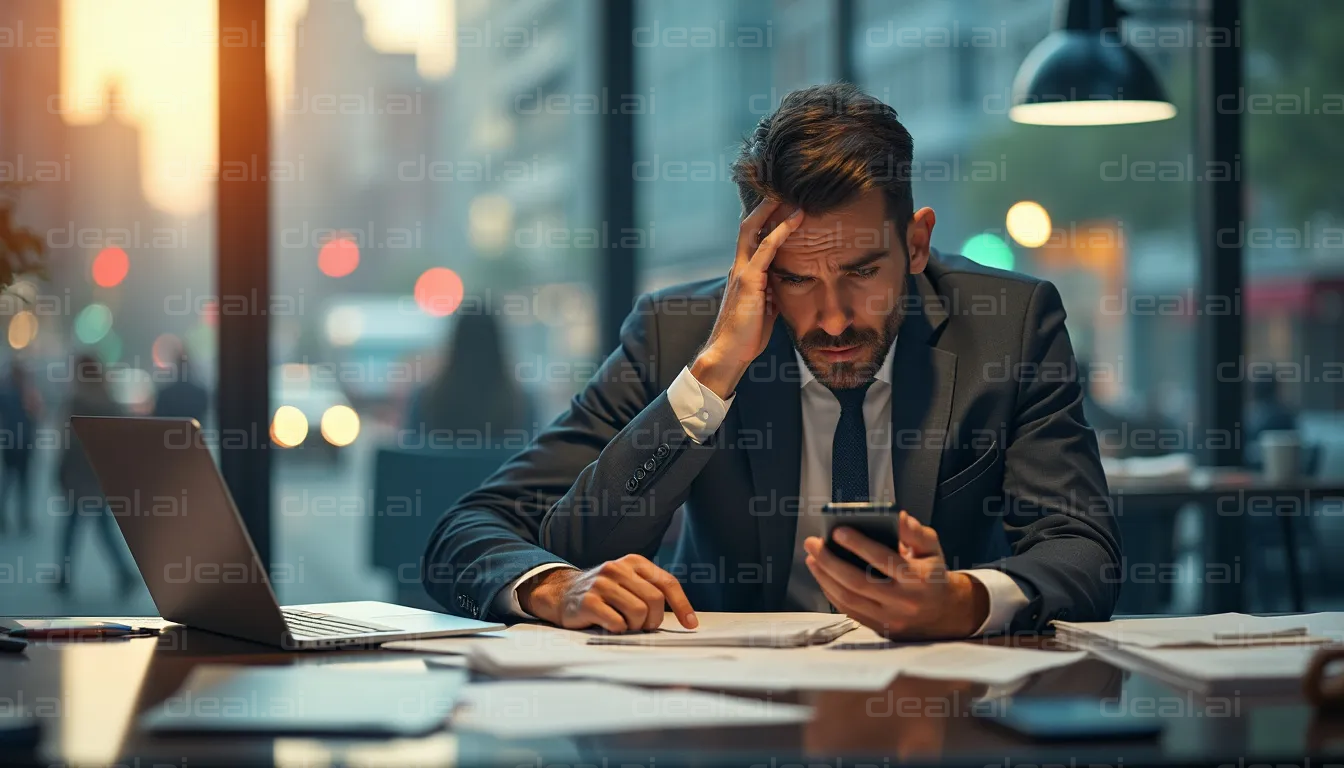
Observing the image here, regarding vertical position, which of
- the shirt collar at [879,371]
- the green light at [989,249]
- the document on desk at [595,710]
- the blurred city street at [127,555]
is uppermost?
the green light at [989,249]

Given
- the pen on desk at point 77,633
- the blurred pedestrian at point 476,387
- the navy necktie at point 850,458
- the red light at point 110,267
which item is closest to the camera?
the pen on desk at point 77,633

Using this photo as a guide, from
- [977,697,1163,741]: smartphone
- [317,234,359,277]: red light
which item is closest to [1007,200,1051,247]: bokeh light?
[317,234,359,277]: red light

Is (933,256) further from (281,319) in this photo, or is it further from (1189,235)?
(1189,235)

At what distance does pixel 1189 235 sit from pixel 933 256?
9.74ft

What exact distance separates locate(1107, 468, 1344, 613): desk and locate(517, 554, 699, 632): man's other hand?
2.58m

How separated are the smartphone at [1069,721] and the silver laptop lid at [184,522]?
78 centimetres

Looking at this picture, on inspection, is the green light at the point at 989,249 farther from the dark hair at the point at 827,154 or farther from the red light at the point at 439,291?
the dark hair at the point at 827,154

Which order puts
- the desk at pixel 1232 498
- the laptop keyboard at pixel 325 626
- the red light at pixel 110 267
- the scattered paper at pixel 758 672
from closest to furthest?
the scattered paper at pixel 758 672 < the laptop keyboard at pixel 325 626 < the red light at pixel 110 267 < the desk at pixel 1232 498

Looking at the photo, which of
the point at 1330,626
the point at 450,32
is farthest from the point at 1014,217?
the point at 1330,626

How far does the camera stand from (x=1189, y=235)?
4.87 m

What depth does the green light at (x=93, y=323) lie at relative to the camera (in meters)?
3.70

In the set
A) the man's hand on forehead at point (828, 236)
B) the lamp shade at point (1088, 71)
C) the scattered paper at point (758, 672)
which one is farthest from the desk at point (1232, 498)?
the scattered paper at point (758, 672)

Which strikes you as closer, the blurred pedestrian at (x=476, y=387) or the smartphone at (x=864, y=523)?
the smartphone at (x=864, y=523)

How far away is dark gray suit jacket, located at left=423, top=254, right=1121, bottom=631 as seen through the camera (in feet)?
6.39
